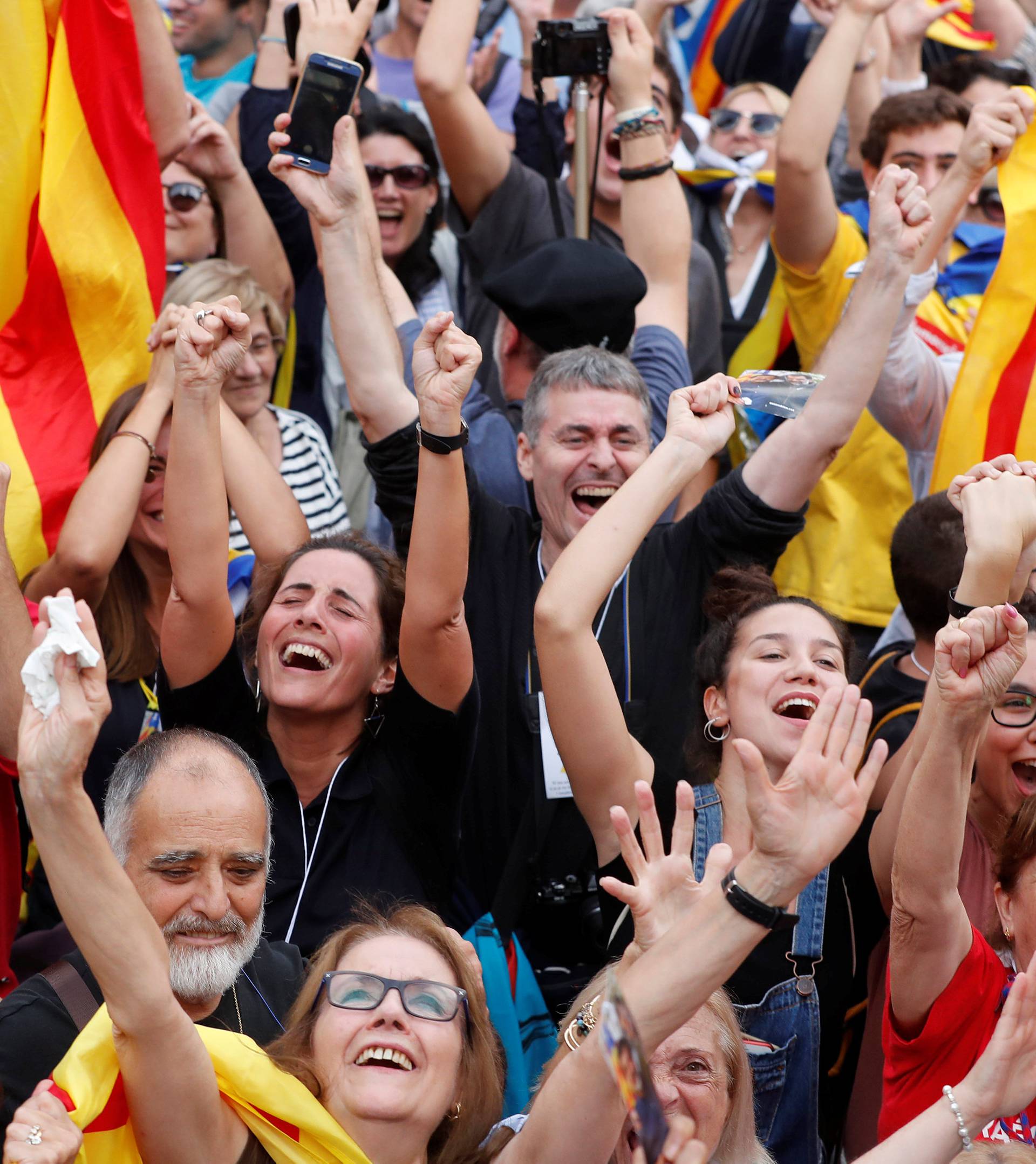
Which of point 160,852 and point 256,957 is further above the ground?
point 160,852

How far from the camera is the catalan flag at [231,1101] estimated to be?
2111 mm

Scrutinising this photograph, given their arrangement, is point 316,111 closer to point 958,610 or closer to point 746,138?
point 958,610

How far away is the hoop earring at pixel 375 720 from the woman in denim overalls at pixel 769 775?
0.51 metres

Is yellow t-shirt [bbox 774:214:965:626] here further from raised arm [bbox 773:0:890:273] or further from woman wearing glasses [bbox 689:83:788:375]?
woman wearing glasses [bbox 689:83:788:375]

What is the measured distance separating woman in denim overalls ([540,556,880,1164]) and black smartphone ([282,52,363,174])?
4.45 ft

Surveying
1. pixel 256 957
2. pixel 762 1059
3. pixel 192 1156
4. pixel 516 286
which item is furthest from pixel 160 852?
pixel 516 286

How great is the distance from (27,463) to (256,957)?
58.6 inches

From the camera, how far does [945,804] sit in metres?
2.45

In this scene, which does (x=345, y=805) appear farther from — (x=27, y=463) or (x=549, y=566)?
(x=27, y=463)

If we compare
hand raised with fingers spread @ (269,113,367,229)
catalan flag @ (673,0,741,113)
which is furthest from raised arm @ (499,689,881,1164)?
catalan flag @ (673,0,741,113)

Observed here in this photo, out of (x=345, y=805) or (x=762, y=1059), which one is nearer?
(x=762, y=1059)

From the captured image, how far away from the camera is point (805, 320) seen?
4566 millimetres

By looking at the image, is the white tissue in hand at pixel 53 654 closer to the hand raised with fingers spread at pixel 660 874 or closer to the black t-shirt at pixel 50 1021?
the black t-shirt at pixel 50 1021

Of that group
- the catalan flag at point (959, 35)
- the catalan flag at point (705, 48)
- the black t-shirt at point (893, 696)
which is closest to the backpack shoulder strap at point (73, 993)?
the black t-shirt at point (893, 696)
